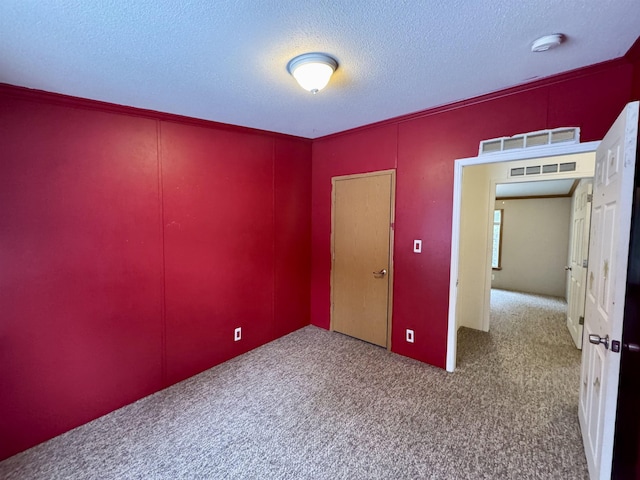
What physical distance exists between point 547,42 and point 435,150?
46.6 inches

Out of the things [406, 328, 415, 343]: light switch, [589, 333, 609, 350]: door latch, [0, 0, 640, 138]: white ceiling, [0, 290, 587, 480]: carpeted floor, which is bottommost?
[0, 290, 587, 480]: carpeted floor

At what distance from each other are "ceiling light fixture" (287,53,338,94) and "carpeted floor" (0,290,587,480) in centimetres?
234

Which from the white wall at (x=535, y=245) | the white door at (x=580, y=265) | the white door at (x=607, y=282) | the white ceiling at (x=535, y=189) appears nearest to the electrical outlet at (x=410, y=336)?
the white door at (x=607, y=282)

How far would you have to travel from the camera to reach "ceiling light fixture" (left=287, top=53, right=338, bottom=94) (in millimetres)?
1702

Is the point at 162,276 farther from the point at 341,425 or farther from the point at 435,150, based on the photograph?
the point at 435,150

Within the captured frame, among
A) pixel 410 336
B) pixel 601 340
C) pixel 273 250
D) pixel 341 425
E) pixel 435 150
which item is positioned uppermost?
pixel 435 150

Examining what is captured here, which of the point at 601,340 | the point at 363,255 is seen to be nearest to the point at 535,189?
the point at 363,255

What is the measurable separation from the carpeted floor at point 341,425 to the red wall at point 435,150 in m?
0.57

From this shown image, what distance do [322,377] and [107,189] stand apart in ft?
7.93

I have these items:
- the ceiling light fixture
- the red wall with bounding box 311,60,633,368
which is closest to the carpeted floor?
the red wall with bounding box 311,60,633,368

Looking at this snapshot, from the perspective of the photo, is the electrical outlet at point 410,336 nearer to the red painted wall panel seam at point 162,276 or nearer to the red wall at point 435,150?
the red wall at point 435,150

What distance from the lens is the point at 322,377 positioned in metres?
2.73

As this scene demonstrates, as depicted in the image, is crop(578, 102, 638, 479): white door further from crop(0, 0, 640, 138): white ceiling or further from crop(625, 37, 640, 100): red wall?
crop(0, 0, 640, 138): white ceiling

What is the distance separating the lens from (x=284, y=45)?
5.24 feet
